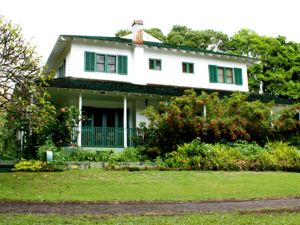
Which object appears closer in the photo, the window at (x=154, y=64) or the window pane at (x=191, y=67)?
the window at (x=154, y=64)

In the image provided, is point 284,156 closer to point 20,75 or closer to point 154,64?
point 154,64

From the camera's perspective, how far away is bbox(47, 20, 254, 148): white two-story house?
23.7m

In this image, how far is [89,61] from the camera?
88.4 ft

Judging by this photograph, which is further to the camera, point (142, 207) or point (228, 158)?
point (228, 158)

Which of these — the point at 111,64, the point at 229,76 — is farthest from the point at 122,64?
the point at 229,76

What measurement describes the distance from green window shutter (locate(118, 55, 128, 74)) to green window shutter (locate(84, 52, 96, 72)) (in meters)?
1.73

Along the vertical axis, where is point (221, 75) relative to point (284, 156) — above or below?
above

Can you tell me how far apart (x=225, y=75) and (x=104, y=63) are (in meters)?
9.34

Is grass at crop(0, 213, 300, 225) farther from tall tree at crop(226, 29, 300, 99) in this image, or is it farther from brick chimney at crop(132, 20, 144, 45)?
tall tree at crop(226, 29, 300, 99)

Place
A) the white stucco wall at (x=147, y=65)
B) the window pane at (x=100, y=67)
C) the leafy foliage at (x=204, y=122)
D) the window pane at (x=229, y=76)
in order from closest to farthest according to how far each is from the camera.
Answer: the leafy foliage at (x=204, y=122) < the white stucco wall at (x=147, y=65) < the window pane at (x=100, y=67) < the window pane at (x=229, y=76)

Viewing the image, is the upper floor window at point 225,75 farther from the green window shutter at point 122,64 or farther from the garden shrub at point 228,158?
the garden shrub at point 228,158

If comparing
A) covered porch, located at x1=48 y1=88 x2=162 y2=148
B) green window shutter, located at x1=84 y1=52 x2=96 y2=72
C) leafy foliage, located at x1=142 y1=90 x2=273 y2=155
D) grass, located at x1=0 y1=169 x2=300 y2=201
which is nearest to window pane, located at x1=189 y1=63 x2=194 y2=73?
covered porch, located at x1=48 y1=88 x2=162 y2=148

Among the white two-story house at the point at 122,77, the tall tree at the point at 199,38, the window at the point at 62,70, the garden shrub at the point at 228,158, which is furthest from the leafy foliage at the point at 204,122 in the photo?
the tall tree at the point at 199,38

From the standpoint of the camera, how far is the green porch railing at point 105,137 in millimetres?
23094
